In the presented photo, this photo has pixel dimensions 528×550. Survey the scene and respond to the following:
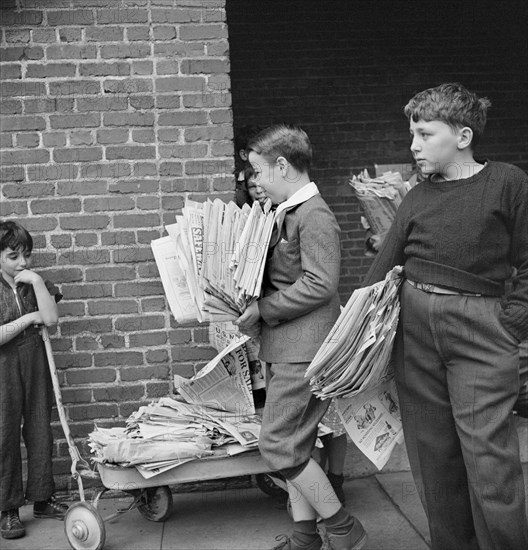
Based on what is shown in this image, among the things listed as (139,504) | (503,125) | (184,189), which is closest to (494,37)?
(503,125)

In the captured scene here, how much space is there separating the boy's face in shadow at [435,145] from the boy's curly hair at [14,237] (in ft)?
6.57

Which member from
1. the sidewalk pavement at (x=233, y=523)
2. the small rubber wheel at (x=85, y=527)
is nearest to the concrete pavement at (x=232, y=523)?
the sidewalk pavement at (x=233, y=523)

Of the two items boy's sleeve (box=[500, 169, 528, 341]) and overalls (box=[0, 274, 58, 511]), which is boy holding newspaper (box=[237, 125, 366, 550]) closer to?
boy's sleeve (box=[500, 169, 528, 341])

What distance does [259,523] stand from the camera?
434 cm

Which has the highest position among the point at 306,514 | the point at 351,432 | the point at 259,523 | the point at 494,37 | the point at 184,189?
the point at 494,37

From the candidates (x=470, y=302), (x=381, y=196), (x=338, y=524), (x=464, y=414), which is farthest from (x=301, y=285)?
(x=381, y=196)

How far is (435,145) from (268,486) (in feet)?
7.13

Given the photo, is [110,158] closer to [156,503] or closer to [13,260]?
[13,260]

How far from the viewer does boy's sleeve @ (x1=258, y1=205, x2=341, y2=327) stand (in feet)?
11.6

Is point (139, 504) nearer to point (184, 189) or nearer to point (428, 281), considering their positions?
point (184, 189)

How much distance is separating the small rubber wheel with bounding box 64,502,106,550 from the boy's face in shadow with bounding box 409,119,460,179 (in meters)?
2.18

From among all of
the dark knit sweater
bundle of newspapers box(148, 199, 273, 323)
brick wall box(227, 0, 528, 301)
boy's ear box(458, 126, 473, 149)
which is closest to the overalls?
bundle of newspapers box(148, 199, 273, 323)

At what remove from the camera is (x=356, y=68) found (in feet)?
25.5

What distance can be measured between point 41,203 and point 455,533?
2.65 m
